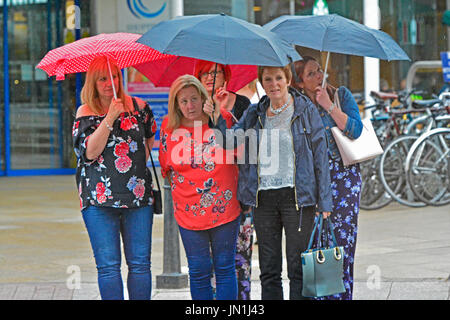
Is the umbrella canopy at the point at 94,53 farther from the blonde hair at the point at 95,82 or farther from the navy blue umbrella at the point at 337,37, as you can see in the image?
the navy blue umbrella at the point at 337,37

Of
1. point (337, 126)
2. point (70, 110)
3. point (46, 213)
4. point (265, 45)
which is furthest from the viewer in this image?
point (70, 110)

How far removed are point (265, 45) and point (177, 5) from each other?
35.6ft

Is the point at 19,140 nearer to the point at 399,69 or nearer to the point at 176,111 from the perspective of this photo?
the point at 399,69

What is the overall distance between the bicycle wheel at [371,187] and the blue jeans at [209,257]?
19.1ft

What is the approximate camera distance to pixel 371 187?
A: 10852 millimetres

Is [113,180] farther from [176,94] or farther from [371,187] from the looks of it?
[371,187]

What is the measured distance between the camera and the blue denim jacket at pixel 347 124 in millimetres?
5457

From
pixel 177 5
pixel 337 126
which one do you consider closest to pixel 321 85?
pixel 337 126

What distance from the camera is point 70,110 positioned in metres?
16.6

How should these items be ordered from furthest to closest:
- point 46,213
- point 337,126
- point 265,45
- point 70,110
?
point 70,110, point 46,213, point 337,126, point 265,45

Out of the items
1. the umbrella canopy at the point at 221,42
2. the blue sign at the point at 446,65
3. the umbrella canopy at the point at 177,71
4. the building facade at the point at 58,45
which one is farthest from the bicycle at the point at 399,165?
the umbrella canopy at the point at 221,42

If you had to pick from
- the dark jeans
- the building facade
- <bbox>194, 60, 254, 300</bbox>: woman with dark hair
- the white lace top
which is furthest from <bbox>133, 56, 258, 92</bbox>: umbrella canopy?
the building facade

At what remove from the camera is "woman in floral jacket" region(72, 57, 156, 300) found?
5160 mm

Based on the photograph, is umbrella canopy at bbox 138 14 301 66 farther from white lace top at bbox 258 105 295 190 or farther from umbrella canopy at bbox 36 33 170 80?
white lace top at bbox 258 105 295 190
